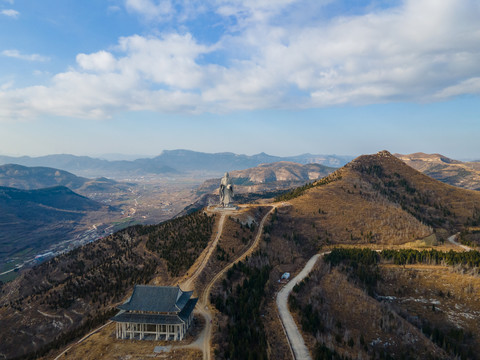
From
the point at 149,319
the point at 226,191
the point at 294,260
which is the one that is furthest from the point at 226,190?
the point at 149,319

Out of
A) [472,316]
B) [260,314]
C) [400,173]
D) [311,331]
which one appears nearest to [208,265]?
[260,314]

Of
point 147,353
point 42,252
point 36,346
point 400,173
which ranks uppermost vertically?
point 400,173

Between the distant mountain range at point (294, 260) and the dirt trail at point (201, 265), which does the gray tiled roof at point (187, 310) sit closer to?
the distant mountain range at point (294, 260)

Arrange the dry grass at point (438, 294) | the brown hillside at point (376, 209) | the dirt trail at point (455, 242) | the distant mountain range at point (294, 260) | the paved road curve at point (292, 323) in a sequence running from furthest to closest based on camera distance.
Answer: the brown hillside at point (376, 209)
the dirt trail at point (455, 242)
the dry grass at point (438, 294)
the distant mountain range at point (294, 260)
the paved road curve at point (292, 323)

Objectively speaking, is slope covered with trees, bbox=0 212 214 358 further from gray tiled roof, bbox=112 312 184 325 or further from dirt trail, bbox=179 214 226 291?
gray tiled roof, bbox=112 312 184 325

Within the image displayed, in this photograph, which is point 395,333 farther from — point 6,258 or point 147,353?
point 6,258

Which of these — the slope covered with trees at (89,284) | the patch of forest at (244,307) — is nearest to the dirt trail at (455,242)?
the patch of forest at (244,307)

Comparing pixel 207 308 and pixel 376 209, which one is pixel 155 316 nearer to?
pixel 207 308

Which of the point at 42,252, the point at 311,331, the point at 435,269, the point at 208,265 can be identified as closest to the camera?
the point at 311,331

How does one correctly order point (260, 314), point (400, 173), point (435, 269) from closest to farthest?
1. point (260, 314)
2. point (435, 269)
3. point (400, 173)
